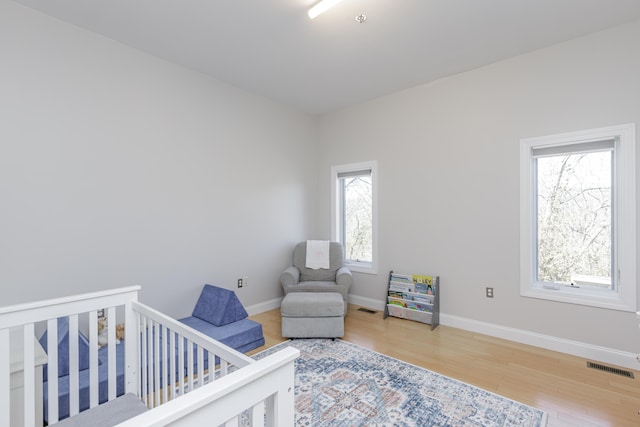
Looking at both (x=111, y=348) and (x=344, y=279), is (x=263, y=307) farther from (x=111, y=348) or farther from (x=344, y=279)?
(x=111, y=348)

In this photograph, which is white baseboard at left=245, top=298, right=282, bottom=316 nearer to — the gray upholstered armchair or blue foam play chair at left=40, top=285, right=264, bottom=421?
the gray upholstered armchair

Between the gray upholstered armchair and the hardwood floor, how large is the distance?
443mm

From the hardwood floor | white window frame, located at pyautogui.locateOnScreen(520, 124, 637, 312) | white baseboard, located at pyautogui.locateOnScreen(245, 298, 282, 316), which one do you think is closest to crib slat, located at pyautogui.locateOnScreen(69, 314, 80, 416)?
the hardwood floor

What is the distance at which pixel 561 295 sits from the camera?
2.67 metres

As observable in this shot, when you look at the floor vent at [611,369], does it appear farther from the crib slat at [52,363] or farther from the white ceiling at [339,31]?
the crib slat at [52,363]

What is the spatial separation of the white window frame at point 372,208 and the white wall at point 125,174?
856 millimetres

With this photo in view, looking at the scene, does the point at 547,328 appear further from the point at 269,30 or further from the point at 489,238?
the point at 269,30

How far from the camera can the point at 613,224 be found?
255cm

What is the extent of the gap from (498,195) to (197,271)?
3.16 metres

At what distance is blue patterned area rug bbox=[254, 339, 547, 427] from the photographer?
5.92 feet

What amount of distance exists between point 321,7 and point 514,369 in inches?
122

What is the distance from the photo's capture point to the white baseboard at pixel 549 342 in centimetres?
241

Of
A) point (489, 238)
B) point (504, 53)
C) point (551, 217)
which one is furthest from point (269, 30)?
point (551, 217)

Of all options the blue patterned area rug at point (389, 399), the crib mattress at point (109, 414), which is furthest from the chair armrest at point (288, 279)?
the crib mattress at point (109, 414)
